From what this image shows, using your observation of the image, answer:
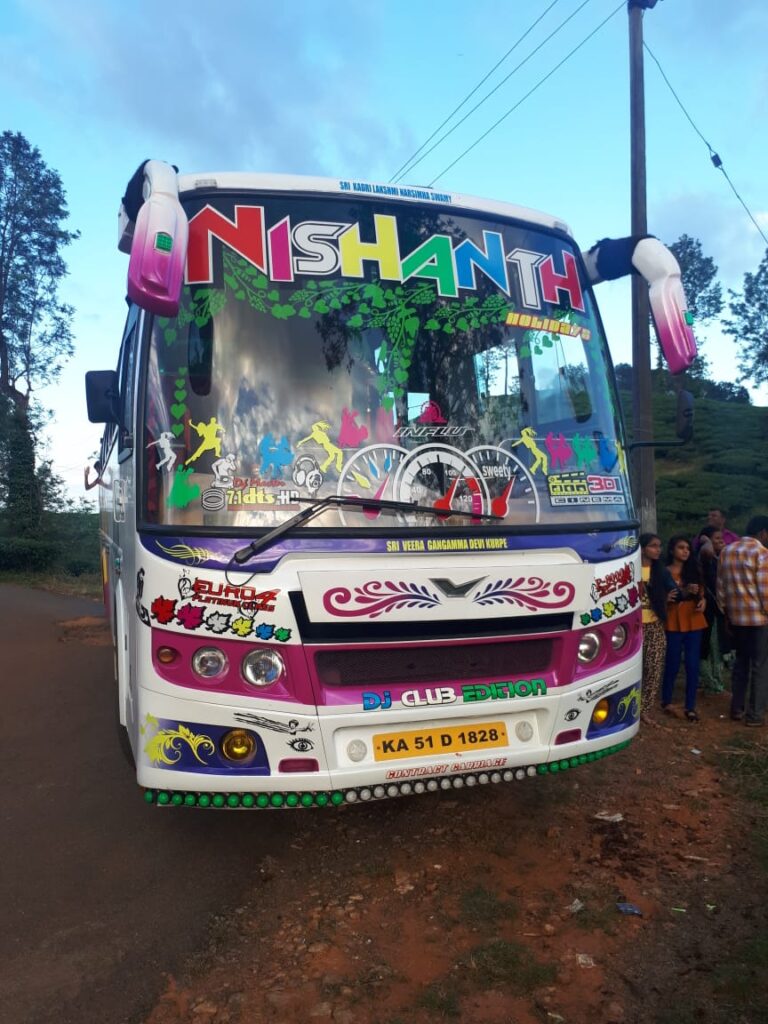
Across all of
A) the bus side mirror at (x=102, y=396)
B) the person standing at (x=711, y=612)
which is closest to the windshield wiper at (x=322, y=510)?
the bus side mirror at (x=102, y=396)

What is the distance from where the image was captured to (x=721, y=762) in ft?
18.1

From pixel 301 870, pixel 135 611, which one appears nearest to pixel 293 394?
pixel 135 611

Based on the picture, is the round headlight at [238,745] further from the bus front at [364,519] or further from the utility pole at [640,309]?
the utility pole at [640,309]

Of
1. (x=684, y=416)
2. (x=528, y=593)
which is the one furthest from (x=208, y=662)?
(x=684, y=416)

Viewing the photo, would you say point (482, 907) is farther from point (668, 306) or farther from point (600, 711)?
point (668, 306)

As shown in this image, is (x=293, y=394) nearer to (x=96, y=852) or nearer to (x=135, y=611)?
(x=135, y=611)

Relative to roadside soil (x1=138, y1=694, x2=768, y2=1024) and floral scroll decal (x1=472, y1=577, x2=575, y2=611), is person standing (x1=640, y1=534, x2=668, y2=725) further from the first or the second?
floral scroll decal (x1=472, y1=577, x2=575, y2=611)

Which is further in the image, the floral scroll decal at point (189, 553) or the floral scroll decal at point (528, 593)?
the floral scroll decal at point (528, 593)

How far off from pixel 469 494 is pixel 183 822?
264cm

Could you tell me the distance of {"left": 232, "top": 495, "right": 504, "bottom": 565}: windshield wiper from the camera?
128 inches

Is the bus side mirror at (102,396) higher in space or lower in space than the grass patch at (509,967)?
higher

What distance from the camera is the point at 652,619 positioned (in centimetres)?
651

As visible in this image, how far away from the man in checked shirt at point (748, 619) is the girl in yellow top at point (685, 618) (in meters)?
0.23

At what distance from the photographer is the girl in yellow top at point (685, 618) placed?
652cm
